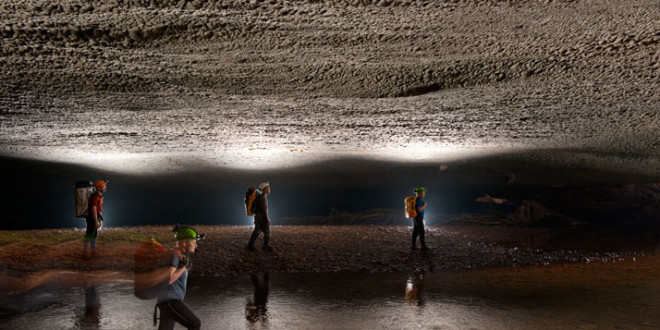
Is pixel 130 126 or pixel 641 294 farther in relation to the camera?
pixel 130 126

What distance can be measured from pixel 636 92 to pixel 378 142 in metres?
5.00

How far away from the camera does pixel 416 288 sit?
706cm

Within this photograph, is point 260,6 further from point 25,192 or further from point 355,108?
point 25,192

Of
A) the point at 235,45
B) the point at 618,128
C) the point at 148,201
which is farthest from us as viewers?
the point at 148,201

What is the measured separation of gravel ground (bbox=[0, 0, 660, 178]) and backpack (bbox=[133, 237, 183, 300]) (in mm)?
1962

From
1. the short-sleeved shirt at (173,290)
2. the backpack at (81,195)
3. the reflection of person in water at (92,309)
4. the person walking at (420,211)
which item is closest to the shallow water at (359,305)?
the reflection of person in water at (92,309)

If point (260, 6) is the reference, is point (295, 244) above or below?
below

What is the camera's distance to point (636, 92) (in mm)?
6367

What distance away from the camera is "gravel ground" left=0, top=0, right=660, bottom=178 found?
4.08 meters

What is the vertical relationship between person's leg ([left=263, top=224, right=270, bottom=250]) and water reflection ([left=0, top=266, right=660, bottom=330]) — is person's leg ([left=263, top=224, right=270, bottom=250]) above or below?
above

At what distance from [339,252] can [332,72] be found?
513cm

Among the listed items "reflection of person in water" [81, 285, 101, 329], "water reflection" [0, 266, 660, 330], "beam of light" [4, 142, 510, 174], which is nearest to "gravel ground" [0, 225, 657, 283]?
"water reflection" [0, 266, 660, 330]

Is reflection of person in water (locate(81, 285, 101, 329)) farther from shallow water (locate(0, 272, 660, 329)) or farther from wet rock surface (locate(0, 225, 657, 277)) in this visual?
wet rock surface (locate(0, 225, 657, 277))

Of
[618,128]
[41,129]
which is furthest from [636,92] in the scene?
[41,129]
